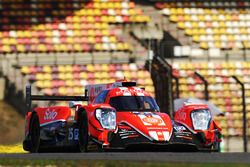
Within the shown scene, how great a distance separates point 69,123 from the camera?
542 inches

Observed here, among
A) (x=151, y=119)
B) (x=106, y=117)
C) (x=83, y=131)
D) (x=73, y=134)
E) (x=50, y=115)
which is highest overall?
(x=106, y=117)

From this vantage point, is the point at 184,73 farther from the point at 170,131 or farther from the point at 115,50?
the point at 170,131

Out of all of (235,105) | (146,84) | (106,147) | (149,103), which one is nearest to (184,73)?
(146,84)

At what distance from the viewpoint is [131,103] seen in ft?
46.1

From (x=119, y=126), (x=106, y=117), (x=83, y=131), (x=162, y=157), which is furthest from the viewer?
(x=83, y=131)

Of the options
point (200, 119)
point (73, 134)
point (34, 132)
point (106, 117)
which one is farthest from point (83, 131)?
point (200, 119)

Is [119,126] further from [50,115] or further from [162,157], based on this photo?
[162,157]

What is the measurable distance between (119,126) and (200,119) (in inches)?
73.8

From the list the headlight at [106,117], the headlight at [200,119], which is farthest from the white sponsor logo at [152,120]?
the headlight at [200,119]

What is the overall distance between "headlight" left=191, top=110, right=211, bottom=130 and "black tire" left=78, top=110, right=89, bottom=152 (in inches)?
86.0

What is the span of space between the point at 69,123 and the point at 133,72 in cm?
1392

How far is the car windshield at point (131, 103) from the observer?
13920 mm

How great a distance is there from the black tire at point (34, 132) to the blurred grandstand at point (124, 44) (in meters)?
9.53

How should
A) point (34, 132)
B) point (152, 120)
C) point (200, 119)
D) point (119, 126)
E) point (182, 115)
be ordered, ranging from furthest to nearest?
point (34, 132)
point (182, 115)
point (200, 119)
point (152, 120)
point (119, 126)
